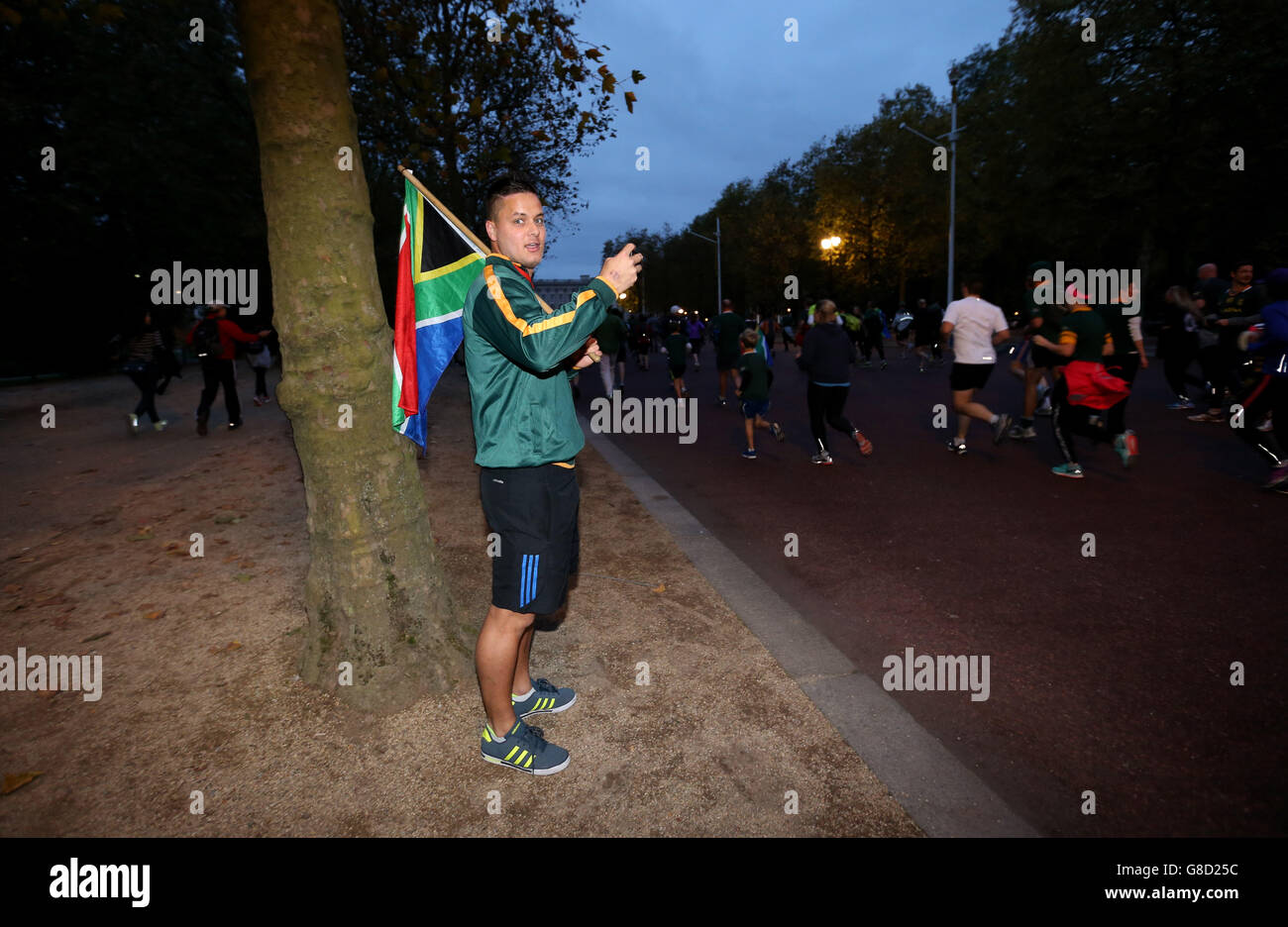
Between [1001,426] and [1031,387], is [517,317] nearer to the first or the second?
[1001,426]

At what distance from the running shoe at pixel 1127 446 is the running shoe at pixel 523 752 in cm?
659

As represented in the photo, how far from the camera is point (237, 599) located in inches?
176

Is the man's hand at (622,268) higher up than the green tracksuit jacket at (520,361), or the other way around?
the man's hand at (622,268)

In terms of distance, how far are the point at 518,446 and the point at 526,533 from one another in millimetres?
326

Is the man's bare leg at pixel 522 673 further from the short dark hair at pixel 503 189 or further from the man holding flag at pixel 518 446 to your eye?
the short dark hair at pixel 503 189

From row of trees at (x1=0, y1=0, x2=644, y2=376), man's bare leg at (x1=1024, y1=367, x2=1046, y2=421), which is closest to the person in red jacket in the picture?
row of trees at (x1=0, y1=0, x2=644, y2=376)

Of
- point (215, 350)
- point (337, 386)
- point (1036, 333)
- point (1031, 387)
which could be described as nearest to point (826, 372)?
point (1036, 333)

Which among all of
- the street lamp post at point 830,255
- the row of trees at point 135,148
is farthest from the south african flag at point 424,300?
the street lamp post at point 830,255

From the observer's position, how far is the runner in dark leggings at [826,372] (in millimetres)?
8430

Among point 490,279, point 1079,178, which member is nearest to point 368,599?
point 490,279

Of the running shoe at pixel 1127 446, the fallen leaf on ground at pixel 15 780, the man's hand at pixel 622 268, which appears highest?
the man's hand at pixel 622 268

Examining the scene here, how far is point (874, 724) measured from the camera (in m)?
3.04
